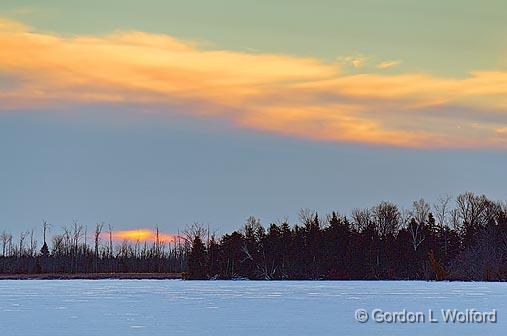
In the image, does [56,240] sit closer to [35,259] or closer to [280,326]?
[35,259]

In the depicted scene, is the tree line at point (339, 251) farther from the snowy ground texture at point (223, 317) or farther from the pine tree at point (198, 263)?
the snowy ground texture at point (223, 317)

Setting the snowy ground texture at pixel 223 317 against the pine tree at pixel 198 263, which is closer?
the snowy ground texture at pixel 223 317

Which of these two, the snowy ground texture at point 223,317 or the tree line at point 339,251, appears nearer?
the snowy ground texture at point 223,317

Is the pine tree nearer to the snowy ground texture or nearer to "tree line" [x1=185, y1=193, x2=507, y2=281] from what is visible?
"tree line" [x1=185, y1=193, x2=507, y2=281]

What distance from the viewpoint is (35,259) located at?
11719cm

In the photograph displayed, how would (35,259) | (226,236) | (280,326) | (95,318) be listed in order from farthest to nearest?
(35,259), (226,236), (95,318), (280,326)

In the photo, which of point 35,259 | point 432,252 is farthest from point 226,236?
point 35,259

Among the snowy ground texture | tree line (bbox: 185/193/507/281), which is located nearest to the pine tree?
tree line (bbox: 185/193/507/281)

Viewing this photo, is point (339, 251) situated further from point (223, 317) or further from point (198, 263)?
point (223, 317)

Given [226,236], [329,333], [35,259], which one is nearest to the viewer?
[329,333]

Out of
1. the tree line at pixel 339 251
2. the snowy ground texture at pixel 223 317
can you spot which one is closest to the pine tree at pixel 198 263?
the tree line at pixel 339 251

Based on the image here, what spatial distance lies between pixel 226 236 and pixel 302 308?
59408 mm

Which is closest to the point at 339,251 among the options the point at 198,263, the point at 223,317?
the point at 198,263

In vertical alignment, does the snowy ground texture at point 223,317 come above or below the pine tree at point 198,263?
below
